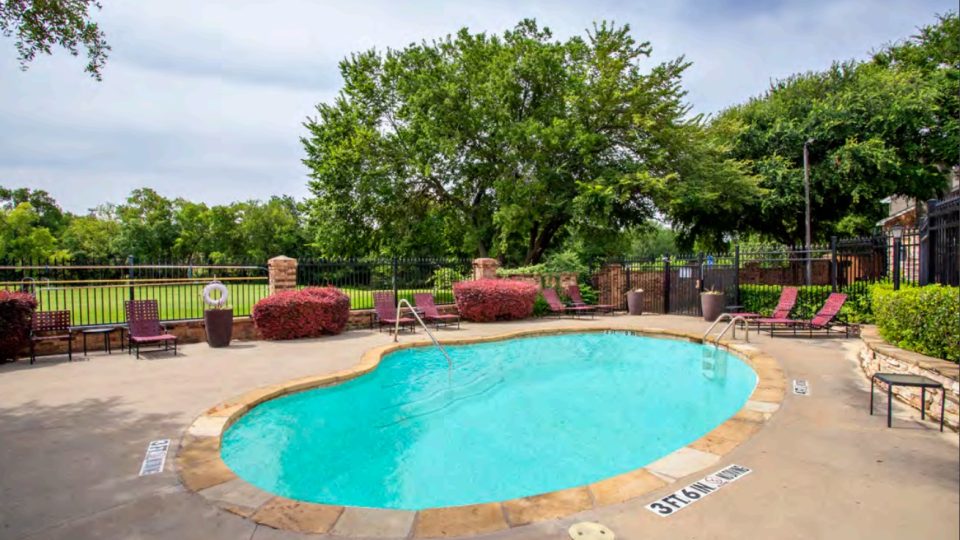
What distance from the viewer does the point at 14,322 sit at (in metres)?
8.15

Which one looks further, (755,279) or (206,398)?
(755,279)

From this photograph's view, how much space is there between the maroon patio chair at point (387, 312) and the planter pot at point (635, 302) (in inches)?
282

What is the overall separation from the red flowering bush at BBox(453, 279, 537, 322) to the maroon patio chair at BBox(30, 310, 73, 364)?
8.57 m

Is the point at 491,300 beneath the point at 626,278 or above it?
beneath

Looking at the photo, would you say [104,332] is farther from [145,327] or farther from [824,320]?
[824,320]

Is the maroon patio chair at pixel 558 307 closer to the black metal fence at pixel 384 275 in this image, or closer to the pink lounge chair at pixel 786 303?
the black metal fence at pixel 384 275

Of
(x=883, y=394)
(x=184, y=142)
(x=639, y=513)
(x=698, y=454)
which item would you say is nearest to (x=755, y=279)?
(x=883, y=394)

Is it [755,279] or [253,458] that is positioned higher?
[755,279]

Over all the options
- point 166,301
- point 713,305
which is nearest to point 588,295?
point 713,305

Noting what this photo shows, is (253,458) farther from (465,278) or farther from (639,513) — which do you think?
(465,278)

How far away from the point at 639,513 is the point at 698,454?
1268 millimetres

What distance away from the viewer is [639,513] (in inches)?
126

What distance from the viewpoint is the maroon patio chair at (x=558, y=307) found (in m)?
14.7

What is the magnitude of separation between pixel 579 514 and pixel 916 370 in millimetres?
4672
